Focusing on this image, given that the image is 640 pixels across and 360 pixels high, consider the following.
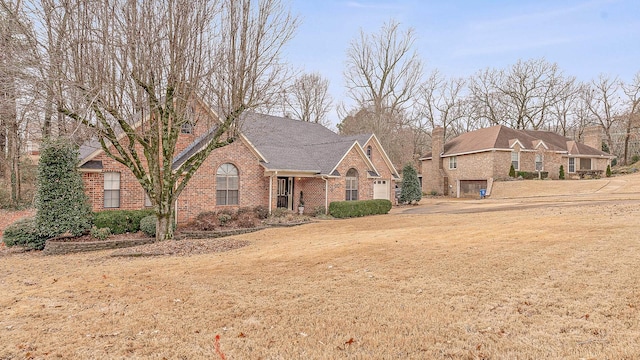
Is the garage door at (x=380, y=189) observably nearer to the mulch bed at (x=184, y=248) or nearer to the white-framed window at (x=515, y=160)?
the mulch bed at (x=184, y=248)

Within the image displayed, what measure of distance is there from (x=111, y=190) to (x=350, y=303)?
43.0 feet

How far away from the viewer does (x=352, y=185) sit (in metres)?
22.2

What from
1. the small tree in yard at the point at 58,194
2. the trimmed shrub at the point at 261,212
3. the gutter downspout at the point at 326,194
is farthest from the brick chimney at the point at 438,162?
the small tree in yard at the point at 58,194

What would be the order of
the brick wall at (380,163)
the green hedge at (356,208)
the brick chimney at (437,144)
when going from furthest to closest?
the brick chimney at (437,144) < the brick wall at (380,163) < the green hedge at (356,208)

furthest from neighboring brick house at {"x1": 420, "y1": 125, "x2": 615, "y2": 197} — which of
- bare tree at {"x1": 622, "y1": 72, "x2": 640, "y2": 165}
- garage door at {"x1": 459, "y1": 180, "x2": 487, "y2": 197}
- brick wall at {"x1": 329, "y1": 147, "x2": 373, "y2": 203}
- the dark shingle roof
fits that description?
brick wall at {"x1": 329, "y1": 147, "x2": 373, "y2": 203}

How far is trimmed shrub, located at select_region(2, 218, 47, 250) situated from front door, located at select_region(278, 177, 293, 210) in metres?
10.7

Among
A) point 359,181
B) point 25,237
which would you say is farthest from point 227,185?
point 359,181

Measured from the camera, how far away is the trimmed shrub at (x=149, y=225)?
13508mm

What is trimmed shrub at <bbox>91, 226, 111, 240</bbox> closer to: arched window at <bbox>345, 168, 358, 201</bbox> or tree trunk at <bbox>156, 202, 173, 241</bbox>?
tree trunk at <bbox>156, 202, 173, 241</bbox>

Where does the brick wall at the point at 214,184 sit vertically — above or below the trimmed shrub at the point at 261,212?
above

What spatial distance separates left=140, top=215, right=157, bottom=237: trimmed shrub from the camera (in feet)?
44.3

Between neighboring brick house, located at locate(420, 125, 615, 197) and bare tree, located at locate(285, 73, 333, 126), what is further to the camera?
bare tree, located at locate(285, 73, 333, 126)

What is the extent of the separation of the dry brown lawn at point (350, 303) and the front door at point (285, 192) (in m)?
10.6

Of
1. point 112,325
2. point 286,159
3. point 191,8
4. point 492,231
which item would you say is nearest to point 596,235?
point 492,231
